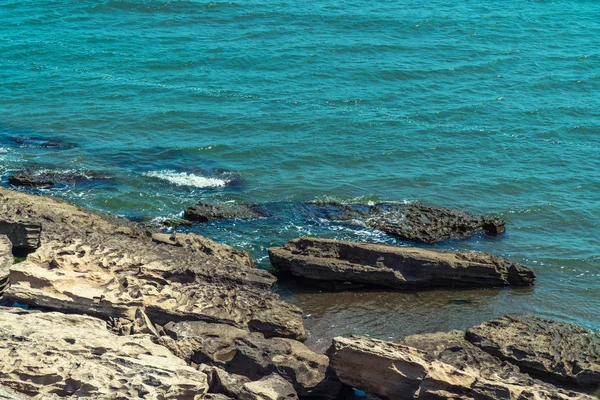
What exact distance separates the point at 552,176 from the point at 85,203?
18183 mm

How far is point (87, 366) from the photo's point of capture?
14477mm

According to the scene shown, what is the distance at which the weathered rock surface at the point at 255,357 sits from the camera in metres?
16.8

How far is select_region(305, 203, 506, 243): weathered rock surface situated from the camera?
27.9 meters

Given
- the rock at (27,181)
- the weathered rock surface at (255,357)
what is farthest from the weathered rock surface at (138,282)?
the rock at (27,181)

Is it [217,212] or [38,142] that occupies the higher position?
[38,142]

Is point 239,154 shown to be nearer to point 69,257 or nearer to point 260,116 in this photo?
point 260,116

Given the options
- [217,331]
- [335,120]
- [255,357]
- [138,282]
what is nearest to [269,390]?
[255,357]

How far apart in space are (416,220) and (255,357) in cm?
1284

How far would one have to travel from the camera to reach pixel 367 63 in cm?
4419

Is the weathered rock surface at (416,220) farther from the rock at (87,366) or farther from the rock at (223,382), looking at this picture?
the rock at (87,366)

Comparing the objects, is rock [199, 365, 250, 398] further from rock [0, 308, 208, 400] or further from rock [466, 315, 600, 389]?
rock [466, 315, 600, 389]

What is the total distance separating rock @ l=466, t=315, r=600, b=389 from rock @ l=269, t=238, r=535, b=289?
423 centimetres

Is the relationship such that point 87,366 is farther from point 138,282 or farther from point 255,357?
point 138,282

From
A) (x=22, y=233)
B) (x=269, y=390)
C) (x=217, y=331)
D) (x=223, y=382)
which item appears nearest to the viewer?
(x=223, y=382)
